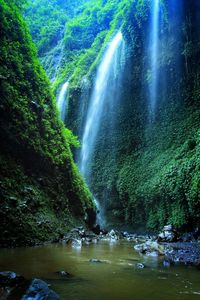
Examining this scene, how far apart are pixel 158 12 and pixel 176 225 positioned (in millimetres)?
13517

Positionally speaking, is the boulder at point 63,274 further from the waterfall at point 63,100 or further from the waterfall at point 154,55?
the waterfall at point 63,100

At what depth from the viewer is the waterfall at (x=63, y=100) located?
2491 centimetres

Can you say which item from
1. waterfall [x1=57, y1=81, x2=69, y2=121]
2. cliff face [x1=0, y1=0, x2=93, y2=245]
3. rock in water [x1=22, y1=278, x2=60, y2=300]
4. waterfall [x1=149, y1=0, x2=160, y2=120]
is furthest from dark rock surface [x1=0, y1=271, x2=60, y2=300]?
waterfall [x1=57, y1=81, x2=69, y2=121]

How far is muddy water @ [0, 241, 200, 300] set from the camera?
3.38m

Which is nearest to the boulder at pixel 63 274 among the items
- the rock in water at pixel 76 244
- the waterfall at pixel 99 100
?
the rock in water at pixel 76 244

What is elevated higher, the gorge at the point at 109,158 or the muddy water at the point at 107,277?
the gorge at the point at 109,158

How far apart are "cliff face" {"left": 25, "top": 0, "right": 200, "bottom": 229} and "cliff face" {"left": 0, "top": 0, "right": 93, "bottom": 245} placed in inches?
162

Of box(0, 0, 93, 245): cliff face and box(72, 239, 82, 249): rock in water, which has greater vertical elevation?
box(0, 0, 93, 245): cliff face

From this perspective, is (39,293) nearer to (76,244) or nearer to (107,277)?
(107,277)

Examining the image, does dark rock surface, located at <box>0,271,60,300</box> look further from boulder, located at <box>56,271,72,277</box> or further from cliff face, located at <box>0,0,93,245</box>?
cliff face, located at <box>0,0,93,245</box>

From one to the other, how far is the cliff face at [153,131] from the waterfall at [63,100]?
0.69 metres

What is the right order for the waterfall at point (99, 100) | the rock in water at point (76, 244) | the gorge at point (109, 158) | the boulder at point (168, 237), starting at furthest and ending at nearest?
the waterfall at point (99, 100) → the boulder at point (168, 237) → the rock in water at point (76, 244) → the gorge at point (109, 158)

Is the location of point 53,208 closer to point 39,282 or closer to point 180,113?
point 39,282

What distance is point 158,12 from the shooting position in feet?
63.9
